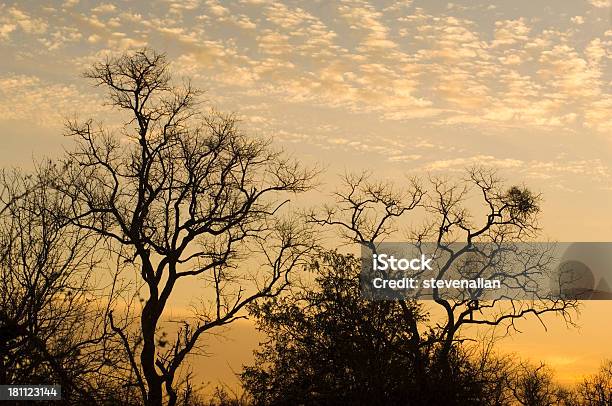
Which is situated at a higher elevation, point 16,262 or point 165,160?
point 165,160

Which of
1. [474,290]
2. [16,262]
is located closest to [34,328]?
[16,262]

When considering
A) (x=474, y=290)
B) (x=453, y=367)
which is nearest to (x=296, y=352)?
(x=453, y=367)

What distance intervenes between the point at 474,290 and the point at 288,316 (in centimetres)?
1086

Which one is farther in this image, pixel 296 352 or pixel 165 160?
pixel 165 160

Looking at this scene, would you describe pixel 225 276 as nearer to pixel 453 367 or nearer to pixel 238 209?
pixel 238 209

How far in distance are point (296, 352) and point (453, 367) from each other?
800 cm

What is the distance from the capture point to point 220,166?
31.7m

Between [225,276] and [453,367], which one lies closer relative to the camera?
[453,367]

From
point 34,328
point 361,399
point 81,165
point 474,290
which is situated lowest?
point 361,399

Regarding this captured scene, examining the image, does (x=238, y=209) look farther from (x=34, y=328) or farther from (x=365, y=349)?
(x=34, y=328)

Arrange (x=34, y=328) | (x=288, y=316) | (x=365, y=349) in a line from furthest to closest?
(x=288, y=316) < (x=365, y=349) < (x=34, y=328)

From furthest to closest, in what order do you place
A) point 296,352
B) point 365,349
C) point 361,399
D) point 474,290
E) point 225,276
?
point 474,290 → point 225,276 → point 296,352 → point 365,349 → point 361,399

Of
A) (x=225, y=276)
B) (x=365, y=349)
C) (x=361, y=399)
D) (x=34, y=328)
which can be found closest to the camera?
(x=34, y=328)

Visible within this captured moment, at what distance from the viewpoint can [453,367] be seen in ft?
63.1
